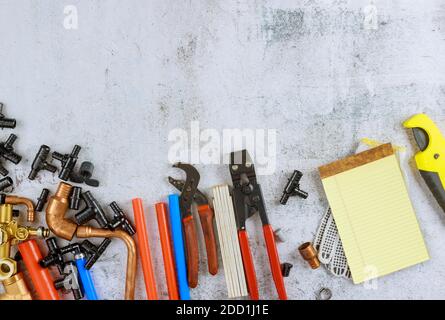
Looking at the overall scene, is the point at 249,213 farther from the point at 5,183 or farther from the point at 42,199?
the point at 5,183

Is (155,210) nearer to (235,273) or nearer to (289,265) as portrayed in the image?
(235,273)

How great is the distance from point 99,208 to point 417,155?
1.01 meters

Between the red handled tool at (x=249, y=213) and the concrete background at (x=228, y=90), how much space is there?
8 centimetres

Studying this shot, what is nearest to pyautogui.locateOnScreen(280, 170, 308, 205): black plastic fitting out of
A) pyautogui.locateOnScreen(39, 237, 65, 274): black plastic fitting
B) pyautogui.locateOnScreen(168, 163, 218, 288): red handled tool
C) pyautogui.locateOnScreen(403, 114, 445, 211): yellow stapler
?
pyautogui.locateOnScreen(168, 163, 218, 288): red handled tool

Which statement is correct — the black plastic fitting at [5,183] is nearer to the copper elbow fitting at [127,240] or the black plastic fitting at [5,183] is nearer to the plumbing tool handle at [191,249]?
the copper elbow fitting at [127,240]

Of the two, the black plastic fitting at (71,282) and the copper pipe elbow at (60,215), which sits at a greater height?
the copper pipe elbow at (60,215)

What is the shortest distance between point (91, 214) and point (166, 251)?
27cm

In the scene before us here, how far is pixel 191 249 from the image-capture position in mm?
1706

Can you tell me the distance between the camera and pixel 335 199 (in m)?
1.75

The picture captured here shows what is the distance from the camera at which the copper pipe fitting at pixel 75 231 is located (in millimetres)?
Result: 1739

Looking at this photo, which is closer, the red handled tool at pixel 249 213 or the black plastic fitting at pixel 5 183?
the red handled tool at pixel 249 213

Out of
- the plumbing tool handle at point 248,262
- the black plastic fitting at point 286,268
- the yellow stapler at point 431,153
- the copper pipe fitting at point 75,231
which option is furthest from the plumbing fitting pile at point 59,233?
the yellow stapler at point 431,153

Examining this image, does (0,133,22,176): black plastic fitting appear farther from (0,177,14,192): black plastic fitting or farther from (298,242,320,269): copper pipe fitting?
(298,242,320,269): copper pipe fitting

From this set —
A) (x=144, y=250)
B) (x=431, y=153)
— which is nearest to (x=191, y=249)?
(x=144, y=250)
